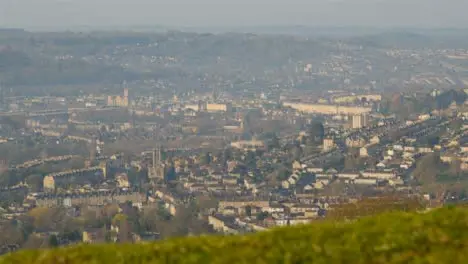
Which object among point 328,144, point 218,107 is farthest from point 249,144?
point 218,107

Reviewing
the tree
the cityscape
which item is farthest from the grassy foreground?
the tree

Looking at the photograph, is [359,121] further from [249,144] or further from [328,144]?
[328,144]

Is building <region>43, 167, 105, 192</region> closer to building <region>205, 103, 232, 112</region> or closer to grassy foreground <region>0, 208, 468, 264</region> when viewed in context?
grassy foreground <region>0, 208, 468, 264</region>

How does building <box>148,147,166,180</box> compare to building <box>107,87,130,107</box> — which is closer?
building <box>148,147,166,180</box>

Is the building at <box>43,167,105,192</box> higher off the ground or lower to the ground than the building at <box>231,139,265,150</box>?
higher

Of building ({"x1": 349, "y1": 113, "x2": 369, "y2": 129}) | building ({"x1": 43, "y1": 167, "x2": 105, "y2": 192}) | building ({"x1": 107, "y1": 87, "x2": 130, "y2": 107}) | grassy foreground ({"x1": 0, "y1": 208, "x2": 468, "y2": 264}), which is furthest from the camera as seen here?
building ({"x1": 107, "y1": 87, "x2": 130, "y2": 107})

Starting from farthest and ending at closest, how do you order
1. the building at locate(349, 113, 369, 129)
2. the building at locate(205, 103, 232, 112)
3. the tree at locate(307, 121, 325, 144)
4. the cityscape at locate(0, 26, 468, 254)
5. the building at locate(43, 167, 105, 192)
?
the building at locate(205, 103, 232, 112)
the building at locate(349, 113, 369, 129)
the tree at locate(307, 121, 325, 144)
the building at locate(43, 167, 105, 192)
the cityscape at locate(0, 26, 468, 254)

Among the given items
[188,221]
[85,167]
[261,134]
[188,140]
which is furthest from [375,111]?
[188,221]

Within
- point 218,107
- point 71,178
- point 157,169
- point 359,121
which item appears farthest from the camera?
point 218,107
